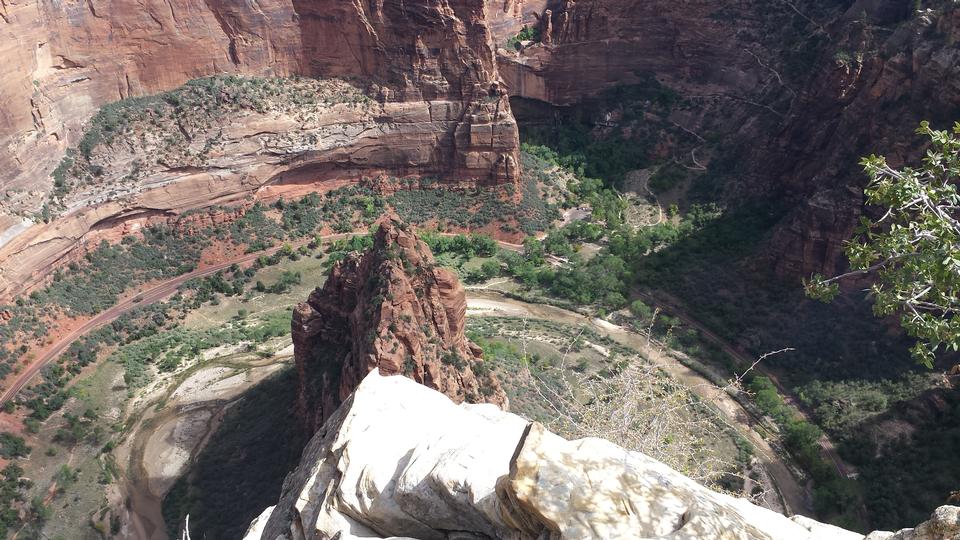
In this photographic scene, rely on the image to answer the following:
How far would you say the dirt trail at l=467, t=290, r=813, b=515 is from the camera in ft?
130

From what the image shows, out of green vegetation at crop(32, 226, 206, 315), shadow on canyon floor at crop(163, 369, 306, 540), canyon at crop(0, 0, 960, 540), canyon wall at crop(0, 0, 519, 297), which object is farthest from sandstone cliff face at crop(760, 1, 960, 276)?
green vegetation at crop(32, 226, 206, 315)

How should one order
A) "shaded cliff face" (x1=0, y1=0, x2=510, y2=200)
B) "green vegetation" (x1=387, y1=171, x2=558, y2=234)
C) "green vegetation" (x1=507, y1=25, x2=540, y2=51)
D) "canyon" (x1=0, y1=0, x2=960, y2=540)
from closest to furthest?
1. "canyon" (x1=0, y1=0, x2=960, y2=540)
2. "shaded cliff face" (x1=0, y1=0, x2=510, y2=200)
3. "green vegetation" (x1=387, y1=171, x2=558, y2=234)
4. "green vegetation" (x1=507, y1=25, x2=540, y2=51)

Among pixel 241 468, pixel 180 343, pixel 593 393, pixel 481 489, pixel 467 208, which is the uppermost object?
pixel 481 489

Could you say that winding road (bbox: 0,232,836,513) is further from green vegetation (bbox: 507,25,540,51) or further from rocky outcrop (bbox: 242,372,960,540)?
green vegetation (bbox: 507,25,540,51)

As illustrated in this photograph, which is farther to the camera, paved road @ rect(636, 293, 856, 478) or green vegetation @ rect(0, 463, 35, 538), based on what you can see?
paved road @ rect(636, 293, 856, 478)

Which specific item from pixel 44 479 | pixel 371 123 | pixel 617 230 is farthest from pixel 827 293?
pixel 371 123

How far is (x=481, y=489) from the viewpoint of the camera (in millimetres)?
12945

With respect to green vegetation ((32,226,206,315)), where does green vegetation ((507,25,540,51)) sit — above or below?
above

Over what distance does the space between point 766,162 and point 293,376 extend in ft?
143

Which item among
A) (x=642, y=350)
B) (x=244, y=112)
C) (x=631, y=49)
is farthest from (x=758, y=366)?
(x=244, y=112)

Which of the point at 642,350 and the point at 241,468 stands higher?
the point at 241,468

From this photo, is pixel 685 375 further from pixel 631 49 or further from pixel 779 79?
pixel 631 49

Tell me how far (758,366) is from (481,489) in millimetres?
39836

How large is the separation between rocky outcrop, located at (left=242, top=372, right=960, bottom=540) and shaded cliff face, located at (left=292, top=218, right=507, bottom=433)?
1050 centimetres
